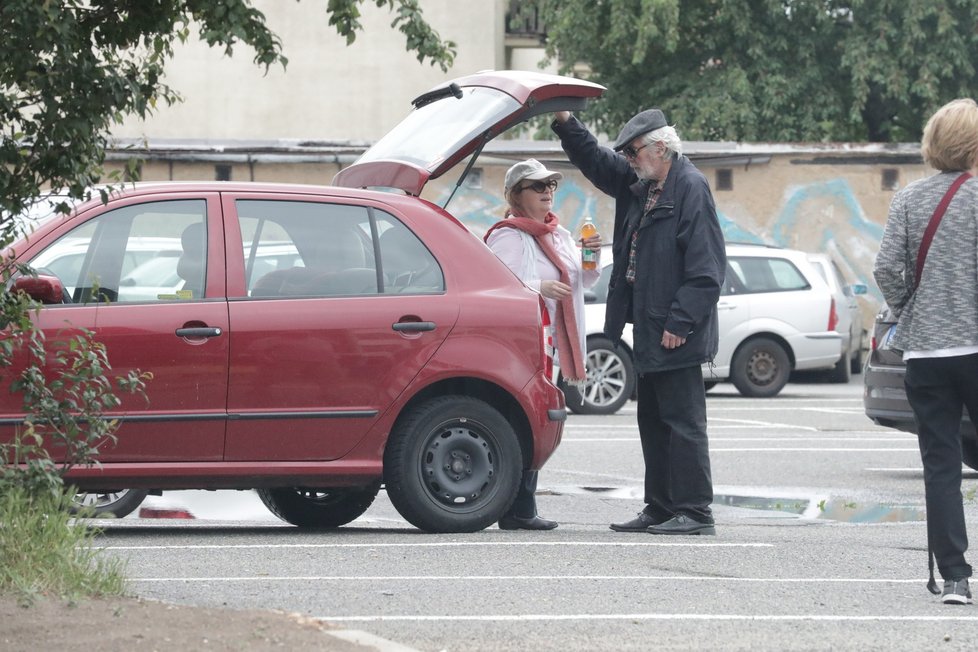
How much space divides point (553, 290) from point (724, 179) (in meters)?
18.7

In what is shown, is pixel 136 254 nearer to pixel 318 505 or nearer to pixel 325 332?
pixel 325 332

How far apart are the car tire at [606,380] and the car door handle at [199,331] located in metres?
9.52

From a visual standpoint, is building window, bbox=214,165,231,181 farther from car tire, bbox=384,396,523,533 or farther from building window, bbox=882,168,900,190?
car tire, bbox=384,396,523,533

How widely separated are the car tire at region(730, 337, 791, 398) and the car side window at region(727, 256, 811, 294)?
0.57 meters

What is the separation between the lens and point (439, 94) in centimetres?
845

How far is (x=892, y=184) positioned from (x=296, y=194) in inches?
790

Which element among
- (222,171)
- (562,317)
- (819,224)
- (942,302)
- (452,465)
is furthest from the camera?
(819,224)

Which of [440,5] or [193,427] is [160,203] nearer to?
[193,427]

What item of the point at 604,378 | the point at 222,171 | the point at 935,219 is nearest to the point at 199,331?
the point at 935,219

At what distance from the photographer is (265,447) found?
7.60 m

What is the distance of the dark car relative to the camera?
11.3 meters

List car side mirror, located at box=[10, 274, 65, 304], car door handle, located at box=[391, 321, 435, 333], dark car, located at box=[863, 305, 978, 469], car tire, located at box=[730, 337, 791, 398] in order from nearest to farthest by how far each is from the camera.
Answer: car side mirror, located at box=[10, 274, 65, 304] < car door handle, located at box=[391, 321, 435, 333] < dark car, located at box=[863, 305, 978, 469] < car tire, located at box=[730, 337, 791, 398]

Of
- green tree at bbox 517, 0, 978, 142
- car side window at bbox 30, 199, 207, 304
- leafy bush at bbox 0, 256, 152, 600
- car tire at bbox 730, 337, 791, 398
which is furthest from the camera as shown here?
green tree at bbox 517, 0, 978, 142

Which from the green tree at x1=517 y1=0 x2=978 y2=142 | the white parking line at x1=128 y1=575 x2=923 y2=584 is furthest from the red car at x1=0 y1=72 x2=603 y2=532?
the green tree at x1=517 y1=0 x2=978 y2=142
